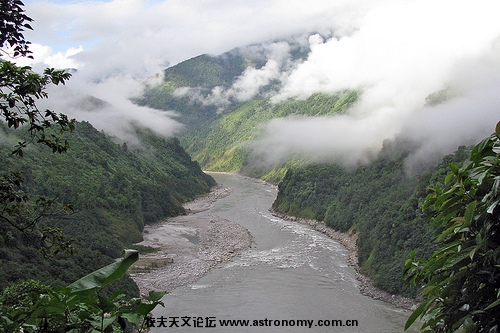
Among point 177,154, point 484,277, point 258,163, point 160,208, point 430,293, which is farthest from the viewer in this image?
point 258,163

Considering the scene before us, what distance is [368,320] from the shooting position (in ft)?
74.6

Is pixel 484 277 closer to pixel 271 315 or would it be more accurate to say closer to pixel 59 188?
pixel 271 315

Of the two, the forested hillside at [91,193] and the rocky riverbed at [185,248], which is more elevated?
the forested hillside at [91,193]

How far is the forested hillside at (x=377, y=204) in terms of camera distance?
1169 inches

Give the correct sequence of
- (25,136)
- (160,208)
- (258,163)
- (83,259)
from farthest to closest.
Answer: (258,163) < (160,208) < (25,136) < (83,259)

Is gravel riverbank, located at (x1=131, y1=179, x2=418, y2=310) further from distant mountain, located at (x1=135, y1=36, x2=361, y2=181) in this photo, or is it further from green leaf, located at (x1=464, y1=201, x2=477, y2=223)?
distant mountain, located at (x1=135, y1=36, x2=361, y2=181)

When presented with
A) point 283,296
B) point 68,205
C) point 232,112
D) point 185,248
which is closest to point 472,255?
point 68,205

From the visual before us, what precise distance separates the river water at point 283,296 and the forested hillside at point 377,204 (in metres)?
2.41

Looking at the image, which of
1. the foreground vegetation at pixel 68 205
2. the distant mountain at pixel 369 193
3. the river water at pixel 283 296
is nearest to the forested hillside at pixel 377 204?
the distant mountain at pixel 369 193

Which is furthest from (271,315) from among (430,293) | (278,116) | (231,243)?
(278,116)

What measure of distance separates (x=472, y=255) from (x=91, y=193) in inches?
1642

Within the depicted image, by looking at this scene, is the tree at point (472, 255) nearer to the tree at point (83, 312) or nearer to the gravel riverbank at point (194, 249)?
the tree at point (83, 312)

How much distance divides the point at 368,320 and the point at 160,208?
3454cm

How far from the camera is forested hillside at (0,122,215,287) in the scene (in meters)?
23.0
